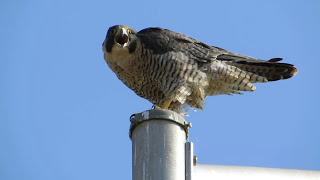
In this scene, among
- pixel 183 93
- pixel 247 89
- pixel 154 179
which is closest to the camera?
pixel 154 179

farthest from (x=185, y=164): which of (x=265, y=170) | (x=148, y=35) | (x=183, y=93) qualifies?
(x=148, y=35)

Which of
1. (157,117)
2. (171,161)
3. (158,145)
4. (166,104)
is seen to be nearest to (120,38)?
(166,104)

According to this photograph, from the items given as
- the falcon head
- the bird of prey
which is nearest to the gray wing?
the bird of prey

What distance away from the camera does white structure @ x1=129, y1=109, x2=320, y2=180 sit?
4816 millimetres

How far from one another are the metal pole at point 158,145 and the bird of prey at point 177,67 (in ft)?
8.38

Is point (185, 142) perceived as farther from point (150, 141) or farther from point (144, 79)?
point (144, 79)

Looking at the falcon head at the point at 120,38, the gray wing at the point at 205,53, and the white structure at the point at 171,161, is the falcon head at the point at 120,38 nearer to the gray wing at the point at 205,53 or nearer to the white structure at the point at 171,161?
the gray wing at the point at 205,53

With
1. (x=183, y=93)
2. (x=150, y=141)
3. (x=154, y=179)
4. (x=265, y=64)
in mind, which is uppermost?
(x=265, y=64)

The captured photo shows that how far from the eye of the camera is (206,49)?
8.30 metres

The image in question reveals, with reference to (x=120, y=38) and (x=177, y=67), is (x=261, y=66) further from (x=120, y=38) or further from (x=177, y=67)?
(x=120, y=38)

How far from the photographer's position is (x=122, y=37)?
320 inches

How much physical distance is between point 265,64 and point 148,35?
1562mm

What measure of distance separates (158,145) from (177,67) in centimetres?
300

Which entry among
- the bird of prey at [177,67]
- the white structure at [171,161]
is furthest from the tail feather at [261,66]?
the white structure at [171,161]
